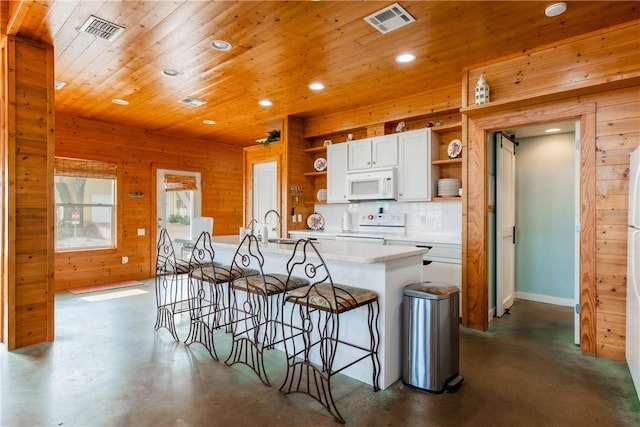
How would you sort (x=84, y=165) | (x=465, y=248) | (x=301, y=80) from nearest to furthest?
(x=465, y=248)
(x=301, y=80)
(x=84, y=165)

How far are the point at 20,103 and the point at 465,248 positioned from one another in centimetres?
443

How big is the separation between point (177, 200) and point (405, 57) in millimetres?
5230

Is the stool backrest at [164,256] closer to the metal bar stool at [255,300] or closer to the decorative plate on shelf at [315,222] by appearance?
the metal bar stool at [255,300]

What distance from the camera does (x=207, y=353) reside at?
3.12 m

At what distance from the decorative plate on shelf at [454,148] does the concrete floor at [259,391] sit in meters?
2.13

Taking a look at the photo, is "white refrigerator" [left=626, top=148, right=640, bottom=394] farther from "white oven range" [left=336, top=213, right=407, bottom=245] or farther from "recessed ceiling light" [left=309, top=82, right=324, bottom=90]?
"recessed ceiling light" [left=309, top=82, right=324, bottom=90]

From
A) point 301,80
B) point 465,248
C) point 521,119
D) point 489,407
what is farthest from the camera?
point 301,80

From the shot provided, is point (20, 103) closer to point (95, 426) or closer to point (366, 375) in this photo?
point (95, 426)

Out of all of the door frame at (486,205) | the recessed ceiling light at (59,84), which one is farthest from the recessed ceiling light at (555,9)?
the recessed ceiling light at (59,84)

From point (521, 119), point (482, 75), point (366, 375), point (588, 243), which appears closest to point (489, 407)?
point (366, 375)

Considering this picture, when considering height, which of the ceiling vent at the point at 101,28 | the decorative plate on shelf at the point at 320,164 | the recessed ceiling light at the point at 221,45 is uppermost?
the ceiling vent at the point at 101,28

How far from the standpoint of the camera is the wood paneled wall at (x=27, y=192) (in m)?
3.14

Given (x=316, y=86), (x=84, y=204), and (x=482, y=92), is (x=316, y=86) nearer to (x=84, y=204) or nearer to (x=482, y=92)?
(x=482, y=92)

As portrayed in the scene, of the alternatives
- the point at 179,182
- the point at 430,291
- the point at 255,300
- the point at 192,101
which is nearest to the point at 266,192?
the point at 192,101
